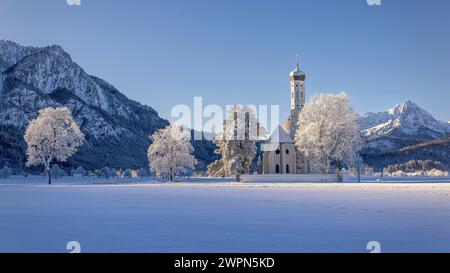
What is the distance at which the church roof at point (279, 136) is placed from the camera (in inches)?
3211

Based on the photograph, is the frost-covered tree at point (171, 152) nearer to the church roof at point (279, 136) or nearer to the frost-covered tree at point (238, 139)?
the frost-covered tree at point (238, 139)

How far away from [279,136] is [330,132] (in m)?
15.9

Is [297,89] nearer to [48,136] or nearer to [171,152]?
[171,152]

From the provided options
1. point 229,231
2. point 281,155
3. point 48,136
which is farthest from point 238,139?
point 229,231

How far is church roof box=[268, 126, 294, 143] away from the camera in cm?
8156

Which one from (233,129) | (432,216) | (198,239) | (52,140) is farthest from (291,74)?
(198,239)


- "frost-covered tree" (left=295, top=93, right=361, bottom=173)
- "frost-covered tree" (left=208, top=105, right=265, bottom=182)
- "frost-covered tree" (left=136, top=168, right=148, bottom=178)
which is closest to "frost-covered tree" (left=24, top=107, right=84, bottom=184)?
"frost-covered tree" (left=208, top=105, right=265, bottom=182)

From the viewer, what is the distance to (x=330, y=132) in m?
66.9

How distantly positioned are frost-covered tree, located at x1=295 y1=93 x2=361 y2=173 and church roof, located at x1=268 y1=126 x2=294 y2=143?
1098cm
